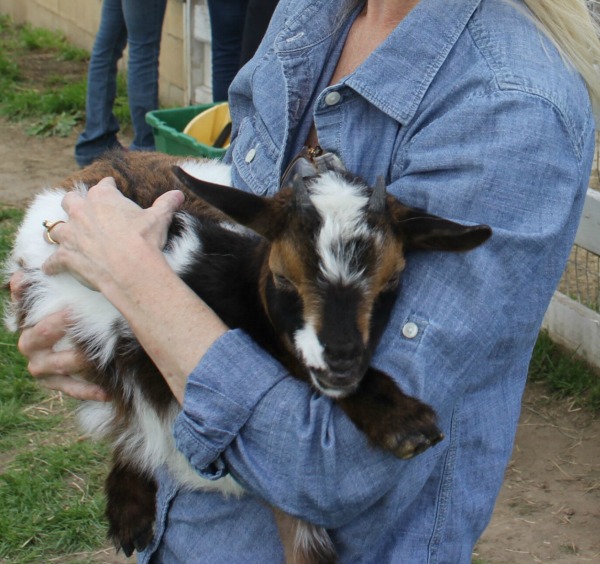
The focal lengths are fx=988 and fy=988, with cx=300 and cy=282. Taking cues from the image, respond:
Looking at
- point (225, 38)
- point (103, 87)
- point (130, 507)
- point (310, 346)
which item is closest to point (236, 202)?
point (310, 346)

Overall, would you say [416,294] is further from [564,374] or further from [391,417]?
[564,374]

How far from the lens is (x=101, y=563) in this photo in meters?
3.81

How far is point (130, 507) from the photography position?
2.62 m

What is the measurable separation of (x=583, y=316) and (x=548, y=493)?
3.29ft

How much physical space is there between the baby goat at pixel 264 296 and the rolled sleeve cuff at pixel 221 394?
0.33 feet

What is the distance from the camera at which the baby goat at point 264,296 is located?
1.91 m

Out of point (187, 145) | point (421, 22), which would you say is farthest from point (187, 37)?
point (421, 22)

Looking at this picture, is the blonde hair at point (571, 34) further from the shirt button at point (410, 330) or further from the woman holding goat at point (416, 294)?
the shirt button at point (410, 330)

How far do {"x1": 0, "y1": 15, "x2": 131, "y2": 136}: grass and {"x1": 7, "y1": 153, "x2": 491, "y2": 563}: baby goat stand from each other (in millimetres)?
6211

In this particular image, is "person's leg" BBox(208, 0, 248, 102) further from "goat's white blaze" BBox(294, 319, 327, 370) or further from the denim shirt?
"goat's white blaze" BBox(294, 319, 327, 370)

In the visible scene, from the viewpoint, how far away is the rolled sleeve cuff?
1961 mm

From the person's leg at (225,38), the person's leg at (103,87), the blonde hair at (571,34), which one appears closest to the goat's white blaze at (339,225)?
the blonde hair at (571,34)

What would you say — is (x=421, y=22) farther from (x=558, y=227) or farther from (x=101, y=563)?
(x=101, y=563)

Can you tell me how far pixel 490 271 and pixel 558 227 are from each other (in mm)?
162
